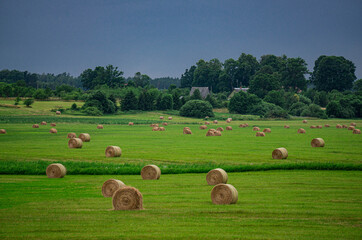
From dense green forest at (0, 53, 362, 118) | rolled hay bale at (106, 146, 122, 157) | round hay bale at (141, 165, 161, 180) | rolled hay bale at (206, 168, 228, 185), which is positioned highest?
dense green forest at (0, 53, 362, 118)

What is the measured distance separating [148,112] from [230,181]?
10865cm

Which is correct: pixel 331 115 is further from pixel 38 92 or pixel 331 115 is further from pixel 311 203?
pixel 311 203

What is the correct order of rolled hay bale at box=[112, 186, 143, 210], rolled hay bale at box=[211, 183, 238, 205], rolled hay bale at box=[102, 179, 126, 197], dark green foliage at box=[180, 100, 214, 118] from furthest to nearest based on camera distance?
1. dark green foliage at box=[180, 100, 214, 118]
2. rolled hay bale at box=[102, 179, 126, 197]
3. rolled hay bale at box=[211, 183, 238, 205]
4. rolled hay bale at box=[112, 186, 143, 210]

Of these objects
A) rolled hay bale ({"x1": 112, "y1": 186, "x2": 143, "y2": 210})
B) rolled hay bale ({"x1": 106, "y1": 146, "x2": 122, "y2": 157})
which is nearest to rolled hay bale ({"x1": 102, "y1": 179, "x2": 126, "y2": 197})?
rolled hay bale ({"x1": 112, "y1": 186, "x2": 143, "y2": 210})

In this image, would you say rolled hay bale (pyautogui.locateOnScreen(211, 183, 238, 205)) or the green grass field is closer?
the green grass field

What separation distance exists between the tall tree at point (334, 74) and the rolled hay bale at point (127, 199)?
177 m

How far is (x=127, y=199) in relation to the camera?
1531 cm

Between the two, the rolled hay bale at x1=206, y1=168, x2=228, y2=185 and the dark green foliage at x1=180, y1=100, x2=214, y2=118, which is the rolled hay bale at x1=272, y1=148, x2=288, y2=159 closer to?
the rolled hay bale at x1=206, y1=168, x2=228, y2=185

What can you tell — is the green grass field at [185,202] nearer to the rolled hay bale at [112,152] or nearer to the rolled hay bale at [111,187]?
the rolled hay bale at [111,187]

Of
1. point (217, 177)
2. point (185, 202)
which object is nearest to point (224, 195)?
point (185, 202)

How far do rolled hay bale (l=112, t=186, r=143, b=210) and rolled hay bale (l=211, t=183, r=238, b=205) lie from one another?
2825 mm

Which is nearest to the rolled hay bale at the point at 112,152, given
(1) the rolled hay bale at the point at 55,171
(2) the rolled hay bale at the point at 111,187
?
(1) the rolled hay bale at the point at 55,171

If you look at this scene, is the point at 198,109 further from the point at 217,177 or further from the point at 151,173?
the point at 217,177

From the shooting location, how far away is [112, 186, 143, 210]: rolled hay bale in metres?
15.3
